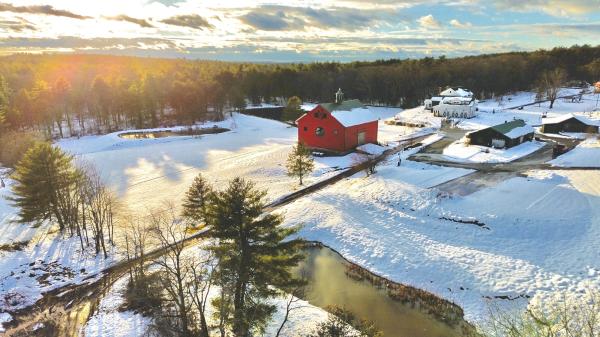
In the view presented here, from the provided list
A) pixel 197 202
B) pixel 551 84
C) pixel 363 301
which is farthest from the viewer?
pixel 551 84

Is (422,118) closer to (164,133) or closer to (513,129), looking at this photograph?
(513,129)

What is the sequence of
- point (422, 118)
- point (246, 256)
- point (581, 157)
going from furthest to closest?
point (422, 118), point (581, 157), point (246, 256)

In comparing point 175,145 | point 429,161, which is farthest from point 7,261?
point 429,161

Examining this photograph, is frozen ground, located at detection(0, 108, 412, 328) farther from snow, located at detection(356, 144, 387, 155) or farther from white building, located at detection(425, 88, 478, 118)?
white building, located at detection(425, 88, 478, 118)

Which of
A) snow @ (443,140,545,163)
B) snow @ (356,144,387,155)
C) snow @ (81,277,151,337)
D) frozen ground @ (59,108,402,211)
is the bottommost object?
frozen ground @ (59,108,402,211)

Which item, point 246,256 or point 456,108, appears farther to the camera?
point 456,108

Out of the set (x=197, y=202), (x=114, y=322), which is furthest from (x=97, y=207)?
(x=114, y=322)

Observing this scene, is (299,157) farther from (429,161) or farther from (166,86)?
(166,86)

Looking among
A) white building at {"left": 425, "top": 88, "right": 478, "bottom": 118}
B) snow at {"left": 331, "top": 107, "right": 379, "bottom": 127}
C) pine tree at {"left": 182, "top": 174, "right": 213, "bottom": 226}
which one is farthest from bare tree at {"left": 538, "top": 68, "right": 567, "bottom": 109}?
pine tree at {"left": 182, "top": 174, "right": 213, "bottom": 226}
